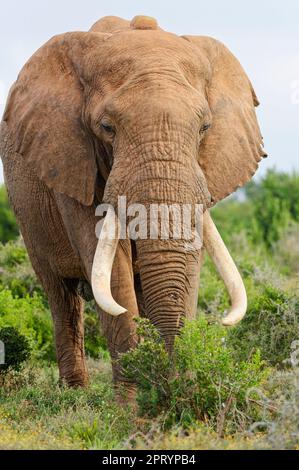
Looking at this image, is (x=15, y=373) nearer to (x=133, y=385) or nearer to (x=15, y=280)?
(x=133, y=385)

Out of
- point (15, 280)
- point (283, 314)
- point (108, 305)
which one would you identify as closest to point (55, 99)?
point (108, 305)

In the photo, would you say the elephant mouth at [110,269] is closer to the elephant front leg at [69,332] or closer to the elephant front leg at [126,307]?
the elephant front leg at [126,307]

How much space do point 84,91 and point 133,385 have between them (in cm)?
172

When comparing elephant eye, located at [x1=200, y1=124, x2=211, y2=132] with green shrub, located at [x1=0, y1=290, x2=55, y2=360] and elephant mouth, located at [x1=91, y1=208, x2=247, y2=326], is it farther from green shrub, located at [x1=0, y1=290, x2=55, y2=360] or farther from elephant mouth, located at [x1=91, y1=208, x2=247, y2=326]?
green shrub, located at [x1=0, y1=290, x2=55, y2=360]

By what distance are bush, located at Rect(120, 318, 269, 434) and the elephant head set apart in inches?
6.5

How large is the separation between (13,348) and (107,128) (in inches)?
99.3

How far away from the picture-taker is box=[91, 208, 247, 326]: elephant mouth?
6570mm

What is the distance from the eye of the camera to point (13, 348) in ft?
29.4

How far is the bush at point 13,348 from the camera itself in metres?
8.88

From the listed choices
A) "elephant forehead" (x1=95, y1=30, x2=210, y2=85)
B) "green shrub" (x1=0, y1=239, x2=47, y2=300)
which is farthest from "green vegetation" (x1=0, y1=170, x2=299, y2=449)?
"green shrub" (x1=0, y1=239, x2=47, y2=300)

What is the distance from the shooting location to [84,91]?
24.3ft

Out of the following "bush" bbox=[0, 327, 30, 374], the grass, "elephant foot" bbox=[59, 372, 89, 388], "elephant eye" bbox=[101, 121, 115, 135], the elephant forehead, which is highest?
the elephant forehead

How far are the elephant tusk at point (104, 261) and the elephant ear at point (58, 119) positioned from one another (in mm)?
440

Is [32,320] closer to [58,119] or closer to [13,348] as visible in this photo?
[13,348]
